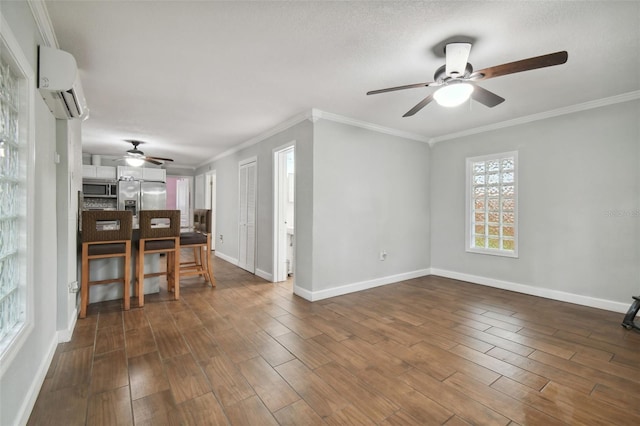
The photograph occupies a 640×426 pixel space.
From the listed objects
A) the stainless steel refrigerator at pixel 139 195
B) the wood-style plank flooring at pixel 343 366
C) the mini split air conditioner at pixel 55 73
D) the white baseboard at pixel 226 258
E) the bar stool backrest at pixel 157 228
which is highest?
the mini split air conditioner at pixel 55 73

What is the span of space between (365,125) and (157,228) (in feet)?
10.1

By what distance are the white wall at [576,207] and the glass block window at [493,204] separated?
0.10 meters

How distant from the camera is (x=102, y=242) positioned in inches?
124

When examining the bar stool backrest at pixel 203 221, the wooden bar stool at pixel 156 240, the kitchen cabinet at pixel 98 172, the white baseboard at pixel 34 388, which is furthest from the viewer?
the kitchen cabinet at pixel 98 172

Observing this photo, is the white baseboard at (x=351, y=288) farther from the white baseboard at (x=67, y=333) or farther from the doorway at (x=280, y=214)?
the white baseboard at (x=67, y=333)

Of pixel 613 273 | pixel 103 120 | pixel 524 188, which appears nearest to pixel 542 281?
pixel 613 273

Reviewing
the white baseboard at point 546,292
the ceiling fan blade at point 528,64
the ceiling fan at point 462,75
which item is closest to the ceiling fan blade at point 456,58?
the ceiling fan at point 462,75

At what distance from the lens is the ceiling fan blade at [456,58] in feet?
6.89

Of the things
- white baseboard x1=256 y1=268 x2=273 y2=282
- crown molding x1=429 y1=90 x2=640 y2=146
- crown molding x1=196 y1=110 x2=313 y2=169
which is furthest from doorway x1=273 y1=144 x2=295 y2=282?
crown molding x1=429 y1=90 x2=640 y2=146

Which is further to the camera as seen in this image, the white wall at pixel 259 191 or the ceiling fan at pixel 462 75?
the white wall at pixel 259 191

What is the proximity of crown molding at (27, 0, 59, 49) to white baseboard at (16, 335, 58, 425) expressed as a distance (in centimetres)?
214

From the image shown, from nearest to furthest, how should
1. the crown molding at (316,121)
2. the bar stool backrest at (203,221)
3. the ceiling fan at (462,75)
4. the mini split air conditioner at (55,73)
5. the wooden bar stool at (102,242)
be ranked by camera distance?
the mini split air conditioner at (55,73) → the ceiling fan at (462,75) → the wooden bar stool at (102,242) → the crown molding at (316,121) → the bar stool backrest at (203,221)

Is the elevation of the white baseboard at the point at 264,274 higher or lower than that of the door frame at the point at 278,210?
lower

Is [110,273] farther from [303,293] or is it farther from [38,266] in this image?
[303,293]
